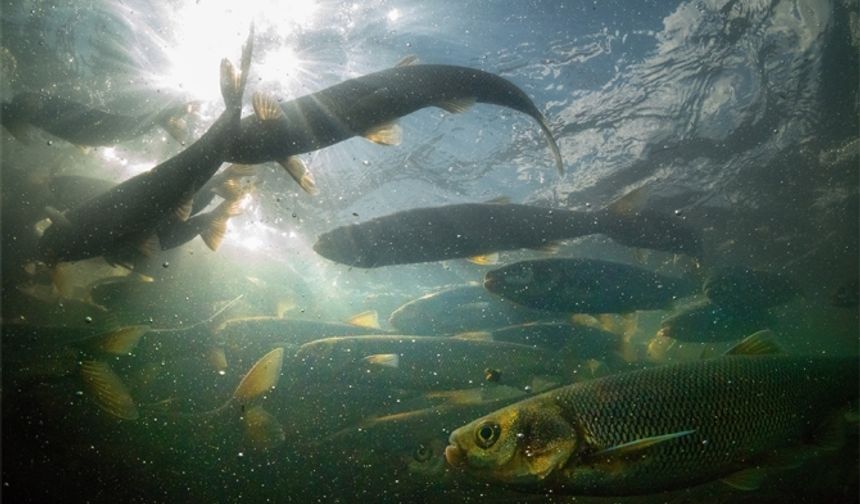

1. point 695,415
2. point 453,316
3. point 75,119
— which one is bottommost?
point 453,316

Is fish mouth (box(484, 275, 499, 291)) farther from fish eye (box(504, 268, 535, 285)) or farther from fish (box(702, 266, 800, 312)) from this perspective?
fish (box(702, 266, 800, 312))

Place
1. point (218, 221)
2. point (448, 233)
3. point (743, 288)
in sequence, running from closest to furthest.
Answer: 1. point (218, 221)
2. point (448, 233)
3. point (743, 288)

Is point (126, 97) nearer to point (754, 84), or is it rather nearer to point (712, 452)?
point (712, 452)

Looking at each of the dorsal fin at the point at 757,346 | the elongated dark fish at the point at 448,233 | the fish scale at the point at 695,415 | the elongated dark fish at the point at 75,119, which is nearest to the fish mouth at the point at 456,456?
the fish scale at the point at 695,415

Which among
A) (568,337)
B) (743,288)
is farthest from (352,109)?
(743,288)

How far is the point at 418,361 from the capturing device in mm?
7230

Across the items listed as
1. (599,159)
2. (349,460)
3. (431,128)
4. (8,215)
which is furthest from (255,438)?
(599,159)

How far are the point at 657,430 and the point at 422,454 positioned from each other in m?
2.22

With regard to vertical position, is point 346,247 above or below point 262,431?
above

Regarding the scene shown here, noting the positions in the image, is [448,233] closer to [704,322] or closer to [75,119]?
[75,119]

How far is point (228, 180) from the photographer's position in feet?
18.9

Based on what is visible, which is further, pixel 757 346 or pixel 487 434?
pixel 757 346

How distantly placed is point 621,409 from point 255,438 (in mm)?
3425

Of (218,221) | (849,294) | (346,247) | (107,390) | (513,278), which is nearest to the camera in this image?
(107,390)
